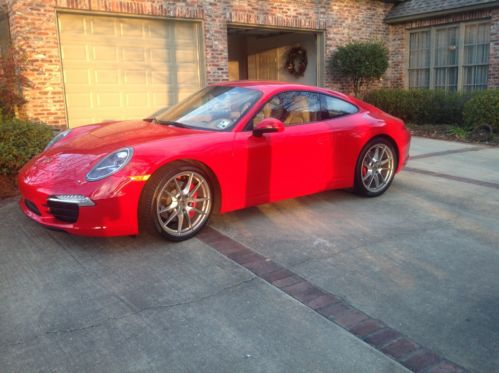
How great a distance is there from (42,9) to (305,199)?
6.84 m

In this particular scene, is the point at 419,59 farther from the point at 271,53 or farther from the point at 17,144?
the point at 17,144

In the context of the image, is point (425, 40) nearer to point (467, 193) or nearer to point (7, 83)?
point (467, 193)

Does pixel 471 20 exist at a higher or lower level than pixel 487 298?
higher

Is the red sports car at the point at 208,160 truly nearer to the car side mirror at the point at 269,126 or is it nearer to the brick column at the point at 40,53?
the car side mirror at the point at 269,126

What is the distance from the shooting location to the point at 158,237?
174 inches

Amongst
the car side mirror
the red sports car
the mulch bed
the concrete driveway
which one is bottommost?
the concrete driveway

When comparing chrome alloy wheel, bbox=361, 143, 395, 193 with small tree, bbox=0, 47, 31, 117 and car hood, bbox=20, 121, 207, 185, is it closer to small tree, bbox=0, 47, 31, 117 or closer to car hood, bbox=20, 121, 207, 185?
car hood, bbox=20, 121, 207, 185

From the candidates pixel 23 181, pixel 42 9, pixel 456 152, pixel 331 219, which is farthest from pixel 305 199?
pixel 42 9

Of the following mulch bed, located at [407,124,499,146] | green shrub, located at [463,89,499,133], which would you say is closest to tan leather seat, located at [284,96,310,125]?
mulch bed, located at [407,124,499,146]

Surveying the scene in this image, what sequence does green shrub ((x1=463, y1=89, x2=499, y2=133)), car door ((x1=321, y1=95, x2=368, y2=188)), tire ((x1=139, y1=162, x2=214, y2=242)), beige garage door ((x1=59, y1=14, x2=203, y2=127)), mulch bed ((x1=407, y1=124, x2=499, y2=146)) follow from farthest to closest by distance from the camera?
green shrub ((x1=463, y1=89, x2=499, y2=133)), mulch bed ((x1=407, y1=124, x2=499, y2=146)), beige garage door ((x1=59, y1=14, x2=203, y2=127)), car door ((x1=321, y1=95, x2=368, y2=188)), tire ((x1=139, y1=162, x2=214, y2=242))

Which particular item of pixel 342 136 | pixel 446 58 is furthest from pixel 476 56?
pixel 342 136

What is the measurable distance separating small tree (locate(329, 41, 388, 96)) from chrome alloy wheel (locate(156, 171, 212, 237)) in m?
11.0

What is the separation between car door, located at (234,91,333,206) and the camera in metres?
4.77

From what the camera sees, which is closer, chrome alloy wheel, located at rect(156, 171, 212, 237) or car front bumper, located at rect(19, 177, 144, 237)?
car front bumper, located at rect(19, 177, 144, 237)
